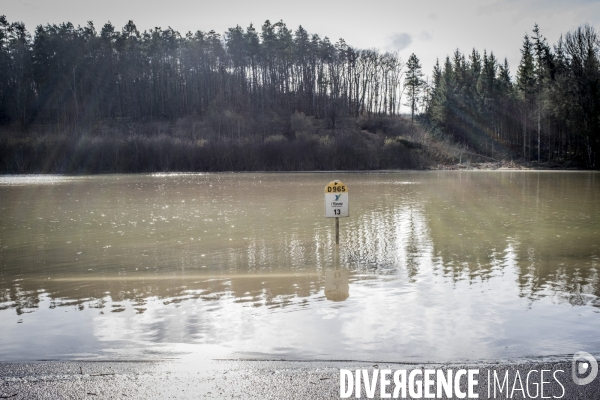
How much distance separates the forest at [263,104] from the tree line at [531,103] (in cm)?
22

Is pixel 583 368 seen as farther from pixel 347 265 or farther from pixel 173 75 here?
pixel 173 75

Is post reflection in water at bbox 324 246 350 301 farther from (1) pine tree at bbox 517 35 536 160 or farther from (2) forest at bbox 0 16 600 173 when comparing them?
(1) pine tree at bbox 517 35 536 160

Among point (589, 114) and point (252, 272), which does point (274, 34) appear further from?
point (252, 272)

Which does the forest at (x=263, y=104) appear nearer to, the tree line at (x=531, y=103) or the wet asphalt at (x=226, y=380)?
the tree line at (x=531, y=103)

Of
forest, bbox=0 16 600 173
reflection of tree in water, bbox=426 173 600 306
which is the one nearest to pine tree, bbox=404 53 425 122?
forest, bbox=0 16 600 173

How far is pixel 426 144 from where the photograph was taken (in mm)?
77188

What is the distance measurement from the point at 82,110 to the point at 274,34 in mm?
38402

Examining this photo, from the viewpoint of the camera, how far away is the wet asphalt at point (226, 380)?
462cm

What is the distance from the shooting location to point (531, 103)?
8331cm

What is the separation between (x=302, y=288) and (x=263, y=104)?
93.9 meters

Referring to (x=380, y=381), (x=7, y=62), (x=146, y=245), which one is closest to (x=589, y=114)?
(x=146, y=245)

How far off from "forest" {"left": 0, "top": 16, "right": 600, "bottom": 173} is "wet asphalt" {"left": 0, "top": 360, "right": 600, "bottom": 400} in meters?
63.5

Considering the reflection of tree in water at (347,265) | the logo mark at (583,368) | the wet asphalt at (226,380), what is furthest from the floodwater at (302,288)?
the wet asphalt at (226,380)

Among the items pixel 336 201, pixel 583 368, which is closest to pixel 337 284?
pixel 336 201
